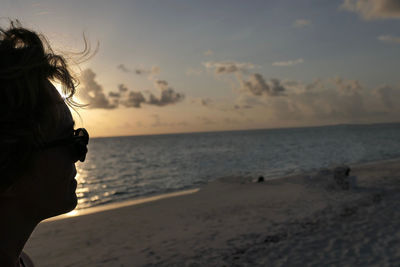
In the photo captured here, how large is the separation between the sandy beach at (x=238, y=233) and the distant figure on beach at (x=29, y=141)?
610 centimetres

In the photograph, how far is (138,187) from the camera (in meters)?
22.7

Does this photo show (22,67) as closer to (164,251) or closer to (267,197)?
(164,251)

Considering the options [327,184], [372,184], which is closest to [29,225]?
[327,184]

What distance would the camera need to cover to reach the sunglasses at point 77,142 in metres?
1.29

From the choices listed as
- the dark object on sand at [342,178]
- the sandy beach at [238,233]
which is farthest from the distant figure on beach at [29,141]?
the dark object on sand at [342,178]

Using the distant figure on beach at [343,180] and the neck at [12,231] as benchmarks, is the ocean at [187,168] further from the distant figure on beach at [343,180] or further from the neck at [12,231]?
the neck at [12,231]

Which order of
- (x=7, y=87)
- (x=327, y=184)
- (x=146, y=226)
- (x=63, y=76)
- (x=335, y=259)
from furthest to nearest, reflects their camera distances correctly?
(x=327, y=184), (x=146, y=226), (x=335, y=259), (x=63, y=76), (x=7, y=87)

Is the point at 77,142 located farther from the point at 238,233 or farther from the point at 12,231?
the point at 238,233

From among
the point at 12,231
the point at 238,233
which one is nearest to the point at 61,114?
the point at 12,231

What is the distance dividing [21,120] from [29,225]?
49 cm

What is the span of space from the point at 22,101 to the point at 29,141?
0.17 metres

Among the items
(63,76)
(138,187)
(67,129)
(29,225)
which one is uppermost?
(63,76)

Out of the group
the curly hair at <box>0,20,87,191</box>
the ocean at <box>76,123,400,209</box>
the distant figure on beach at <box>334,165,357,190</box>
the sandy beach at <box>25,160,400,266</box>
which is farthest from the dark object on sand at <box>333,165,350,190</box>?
the curly hair at <box>0,20,87,191</box>

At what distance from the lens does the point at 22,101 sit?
3.60ft
